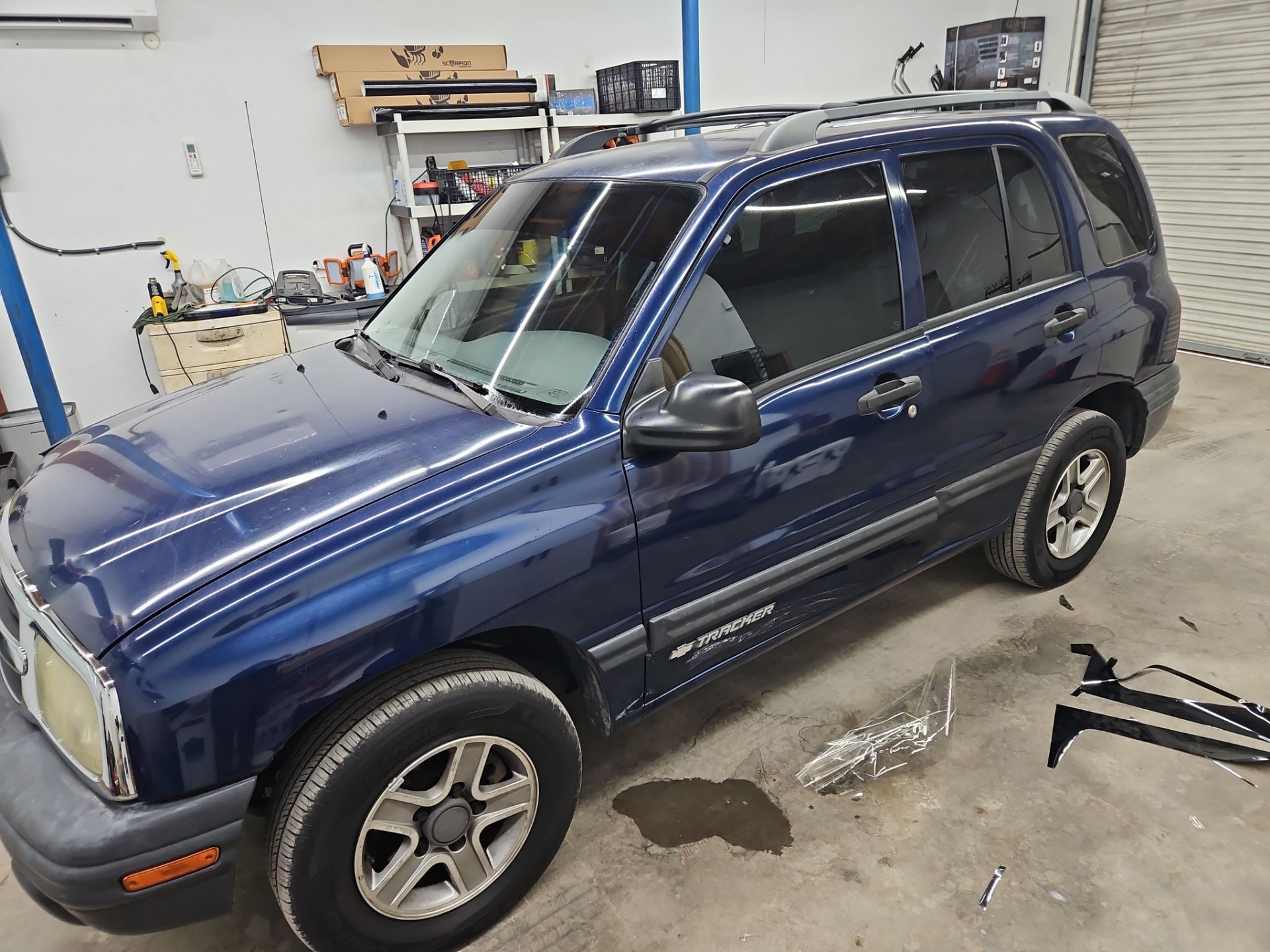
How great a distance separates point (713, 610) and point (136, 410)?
5.60 feet

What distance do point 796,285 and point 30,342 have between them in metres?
4.26

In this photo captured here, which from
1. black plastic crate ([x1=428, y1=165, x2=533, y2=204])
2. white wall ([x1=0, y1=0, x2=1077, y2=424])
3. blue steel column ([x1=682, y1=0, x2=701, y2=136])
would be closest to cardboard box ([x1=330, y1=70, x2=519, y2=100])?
Result: white wall ([x1=0, y1=0, x2=1077, y2=424])

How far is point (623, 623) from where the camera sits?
1825mm

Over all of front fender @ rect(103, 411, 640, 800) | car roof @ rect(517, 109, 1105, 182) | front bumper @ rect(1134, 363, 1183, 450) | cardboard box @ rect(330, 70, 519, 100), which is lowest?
front bumper @ rect(1134, 363, 1183, 450)

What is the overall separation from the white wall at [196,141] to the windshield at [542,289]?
3272 mm

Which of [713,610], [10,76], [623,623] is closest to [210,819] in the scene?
[623,623]

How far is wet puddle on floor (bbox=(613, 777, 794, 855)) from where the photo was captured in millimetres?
2059

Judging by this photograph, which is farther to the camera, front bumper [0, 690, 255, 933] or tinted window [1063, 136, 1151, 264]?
tinted window [1063, 136, 1151, 264]

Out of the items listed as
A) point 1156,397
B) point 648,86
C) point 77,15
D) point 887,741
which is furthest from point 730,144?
point 77,15

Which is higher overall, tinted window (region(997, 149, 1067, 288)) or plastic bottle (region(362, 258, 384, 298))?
Result: tinted window (region(997, 149, 1067, 288))

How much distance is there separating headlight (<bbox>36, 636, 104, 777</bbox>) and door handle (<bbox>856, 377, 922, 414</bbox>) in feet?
5.82

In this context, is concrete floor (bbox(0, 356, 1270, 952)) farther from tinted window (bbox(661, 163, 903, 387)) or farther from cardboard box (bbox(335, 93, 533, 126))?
cardboard box (bbox(335, 93, 533, 126))

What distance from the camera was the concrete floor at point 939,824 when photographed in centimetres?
181

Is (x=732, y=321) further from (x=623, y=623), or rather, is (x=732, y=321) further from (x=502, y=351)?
(x=623, y=623)
